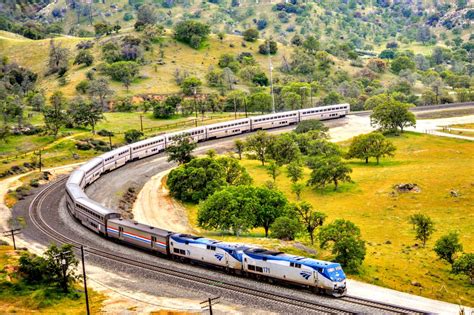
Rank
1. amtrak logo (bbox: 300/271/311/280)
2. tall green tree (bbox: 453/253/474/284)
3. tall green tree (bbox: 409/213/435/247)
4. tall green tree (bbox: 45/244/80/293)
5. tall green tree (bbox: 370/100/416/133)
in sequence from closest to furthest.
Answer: amtrak logo (bbox: 300/271/311/280) < tall green tree (bbox: 45/244/80/293) < tall green tree (bbox: 453/253/474/284) < tall green tree (bbox: 409/213/435/247) < tall green tree (bbox: 370/100/416/133)

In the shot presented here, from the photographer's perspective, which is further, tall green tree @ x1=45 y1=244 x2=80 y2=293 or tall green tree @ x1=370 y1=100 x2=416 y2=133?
tall green tree @ x1=370 y1=100 x2=416 y2=133

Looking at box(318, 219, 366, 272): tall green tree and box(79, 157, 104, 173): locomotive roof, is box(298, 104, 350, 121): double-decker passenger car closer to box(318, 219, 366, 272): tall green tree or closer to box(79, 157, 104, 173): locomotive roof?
box(79, 157, 104, 173): locomotive roof

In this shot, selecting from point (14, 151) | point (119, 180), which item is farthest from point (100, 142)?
point (119, 180)

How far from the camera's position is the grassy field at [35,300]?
52547 mm

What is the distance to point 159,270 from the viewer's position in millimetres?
60531

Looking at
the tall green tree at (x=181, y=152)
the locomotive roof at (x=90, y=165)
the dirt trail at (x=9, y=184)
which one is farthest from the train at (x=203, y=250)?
the tall green tree at (x=181, y=152)

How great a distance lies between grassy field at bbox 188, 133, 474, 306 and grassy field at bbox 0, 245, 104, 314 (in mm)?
19498

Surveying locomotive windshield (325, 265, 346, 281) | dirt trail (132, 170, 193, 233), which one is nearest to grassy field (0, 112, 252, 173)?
dirt trail (132, 170, 193, 233)

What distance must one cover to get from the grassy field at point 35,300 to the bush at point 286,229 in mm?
21476

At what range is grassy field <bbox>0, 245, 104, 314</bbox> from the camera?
172ft

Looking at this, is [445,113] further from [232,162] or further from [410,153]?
[232,162]

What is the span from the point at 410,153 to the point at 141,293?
267ft

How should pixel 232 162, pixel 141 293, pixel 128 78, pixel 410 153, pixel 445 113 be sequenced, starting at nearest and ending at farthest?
pixel 141 293, pixel 232 162, pixel 410 153, pixel 445 113, pixel 128 78

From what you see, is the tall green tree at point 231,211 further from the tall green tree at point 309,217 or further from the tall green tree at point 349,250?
the tall green tree at point 349,250
